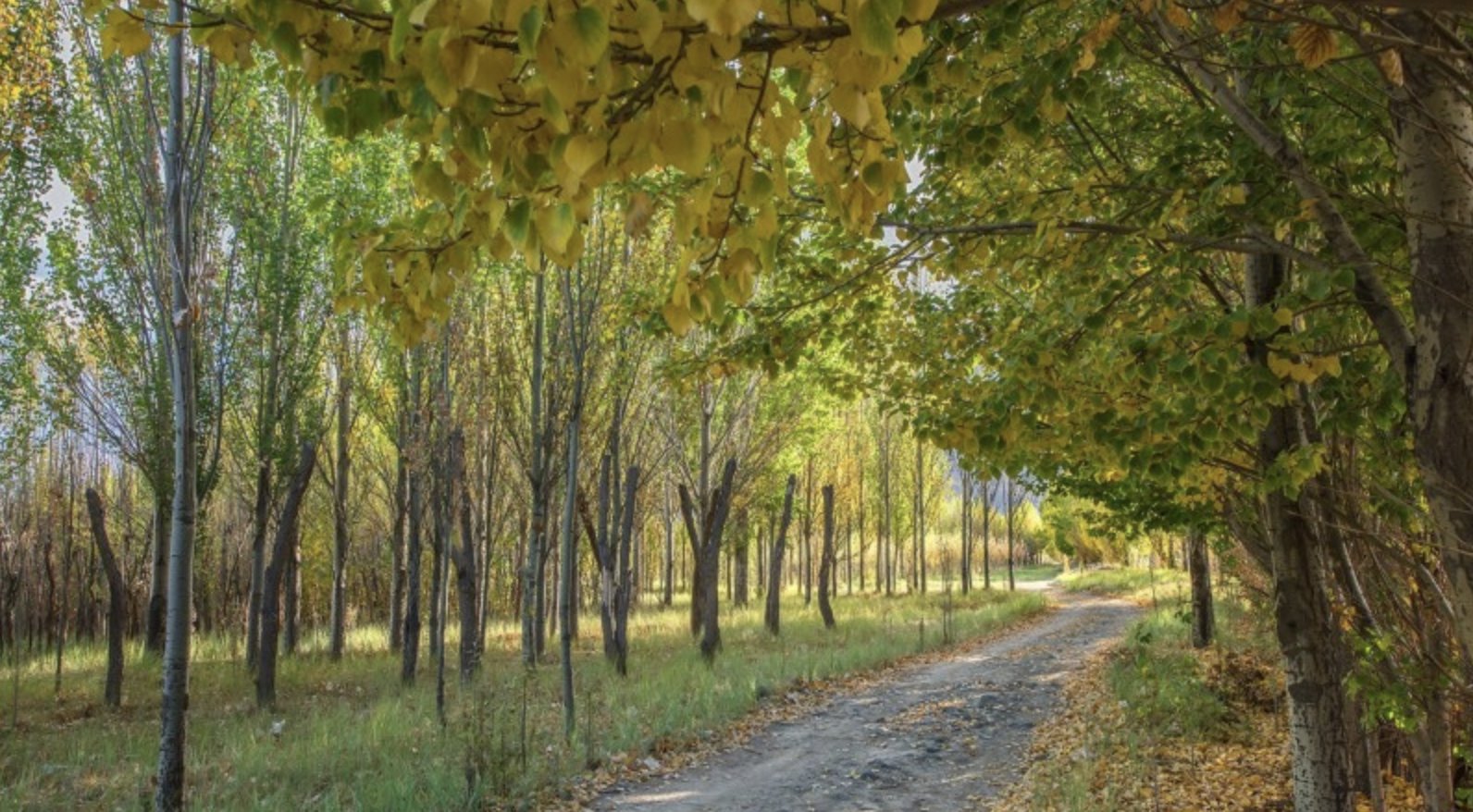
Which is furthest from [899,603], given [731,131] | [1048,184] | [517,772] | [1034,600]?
[731,131]

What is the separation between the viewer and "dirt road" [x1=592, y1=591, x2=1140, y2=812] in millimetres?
6734

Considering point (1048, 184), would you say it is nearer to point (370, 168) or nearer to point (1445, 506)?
point (1445, 506)

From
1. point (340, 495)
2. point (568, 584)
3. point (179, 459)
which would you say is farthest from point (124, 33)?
point (340, 495)

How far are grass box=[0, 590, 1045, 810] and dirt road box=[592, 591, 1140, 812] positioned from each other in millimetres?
681

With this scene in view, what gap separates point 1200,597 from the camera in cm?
1380

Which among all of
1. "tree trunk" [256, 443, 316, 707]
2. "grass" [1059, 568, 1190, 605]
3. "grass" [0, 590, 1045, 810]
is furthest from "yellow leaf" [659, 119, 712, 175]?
"grass" [1059, 568, 1190, 605]

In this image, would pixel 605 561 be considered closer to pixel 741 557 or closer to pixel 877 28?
pixel 877 28

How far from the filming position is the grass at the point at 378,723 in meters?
6.32

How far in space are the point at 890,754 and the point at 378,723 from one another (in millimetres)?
4725

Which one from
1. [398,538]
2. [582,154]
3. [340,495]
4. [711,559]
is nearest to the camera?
[582,154]

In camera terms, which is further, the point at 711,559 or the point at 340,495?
the point at 340,495

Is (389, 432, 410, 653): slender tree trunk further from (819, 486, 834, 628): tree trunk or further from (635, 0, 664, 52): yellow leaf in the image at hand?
(635, 0, 664, 52): yellow leaf

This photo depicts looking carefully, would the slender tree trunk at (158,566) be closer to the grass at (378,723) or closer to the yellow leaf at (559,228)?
the grass at (378,723)

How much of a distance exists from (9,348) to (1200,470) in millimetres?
16994
